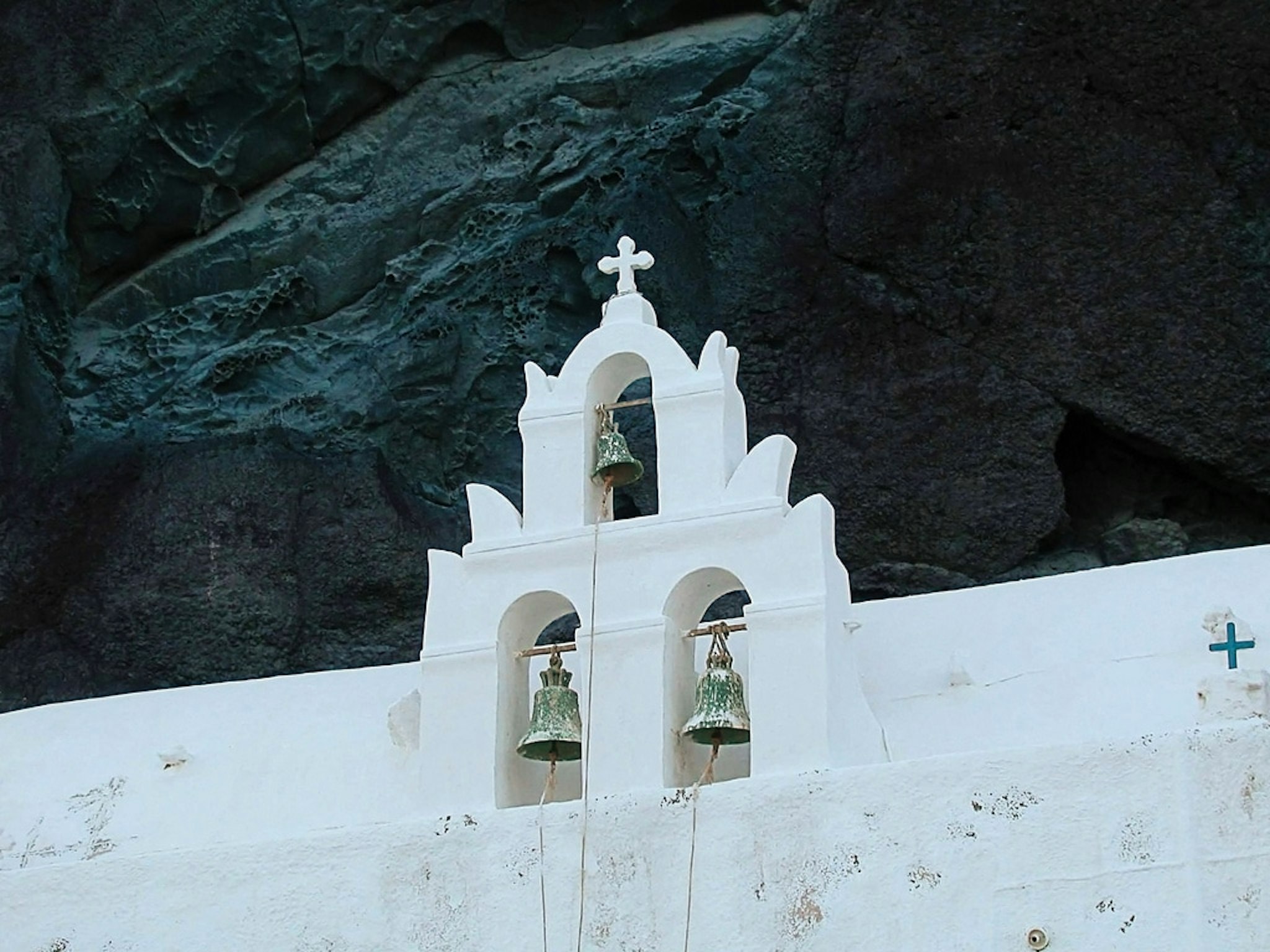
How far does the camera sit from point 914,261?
1623 centimetres

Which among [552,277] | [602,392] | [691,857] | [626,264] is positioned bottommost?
[691,857]

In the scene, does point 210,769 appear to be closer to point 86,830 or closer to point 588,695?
point 86,830

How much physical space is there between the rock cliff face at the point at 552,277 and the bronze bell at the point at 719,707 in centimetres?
527

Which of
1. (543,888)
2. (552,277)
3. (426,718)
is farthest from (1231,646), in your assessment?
(552,277)

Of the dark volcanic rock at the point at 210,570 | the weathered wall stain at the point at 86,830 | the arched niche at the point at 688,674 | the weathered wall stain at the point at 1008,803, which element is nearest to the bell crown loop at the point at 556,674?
the arched niche at the point at 688,674

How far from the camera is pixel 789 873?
943cm

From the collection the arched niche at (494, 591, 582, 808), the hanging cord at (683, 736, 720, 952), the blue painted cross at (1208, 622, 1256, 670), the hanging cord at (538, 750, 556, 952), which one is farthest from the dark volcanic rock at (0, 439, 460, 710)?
the blue painted cross at (1208, 622, 1256, 670)

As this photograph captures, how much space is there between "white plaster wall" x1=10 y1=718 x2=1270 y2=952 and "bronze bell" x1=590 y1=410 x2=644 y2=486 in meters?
1.69

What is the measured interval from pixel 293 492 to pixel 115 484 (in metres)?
1.17

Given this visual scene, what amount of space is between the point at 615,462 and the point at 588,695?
110 cm

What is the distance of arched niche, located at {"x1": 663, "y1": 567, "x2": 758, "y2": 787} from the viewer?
10.4m

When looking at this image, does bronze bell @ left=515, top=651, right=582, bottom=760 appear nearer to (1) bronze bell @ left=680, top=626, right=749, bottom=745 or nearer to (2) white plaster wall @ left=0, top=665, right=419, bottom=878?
(1) bronze bell @ left=680, top=626, right=749, bottom=745

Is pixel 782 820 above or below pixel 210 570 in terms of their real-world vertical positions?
below

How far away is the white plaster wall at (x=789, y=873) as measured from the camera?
8930mm
